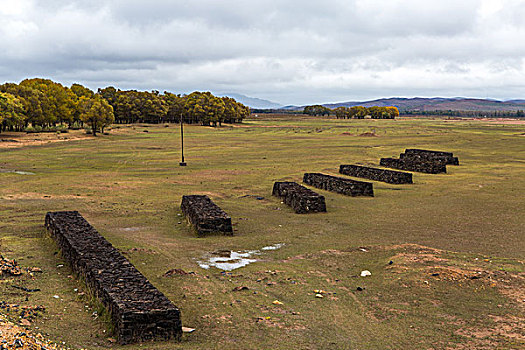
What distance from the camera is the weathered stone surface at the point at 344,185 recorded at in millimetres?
29984

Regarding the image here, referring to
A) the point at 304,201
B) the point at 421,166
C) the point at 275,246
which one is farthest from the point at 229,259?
the point at 421,166

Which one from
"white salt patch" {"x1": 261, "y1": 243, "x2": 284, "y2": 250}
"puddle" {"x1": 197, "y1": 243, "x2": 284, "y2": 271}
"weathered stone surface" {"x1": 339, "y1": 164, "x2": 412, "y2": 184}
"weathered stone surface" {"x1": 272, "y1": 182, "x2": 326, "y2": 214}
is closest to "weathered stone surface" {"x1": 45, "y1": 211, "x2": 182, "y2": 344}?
"puddle" {"x1": 197, "y1": 243, "x2": 284, "y2": 271}

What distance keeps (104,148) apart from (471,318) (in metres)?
61.7

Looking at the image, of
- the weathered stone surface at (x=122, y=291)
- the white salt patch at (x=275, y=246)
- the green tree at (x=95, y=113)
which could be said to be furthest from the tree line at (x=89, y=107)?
the weathered stone surface at (x=122, y=291)

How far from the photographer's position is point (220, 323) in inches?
445

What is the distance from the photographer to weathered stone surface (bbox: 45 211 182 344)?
9.97 m

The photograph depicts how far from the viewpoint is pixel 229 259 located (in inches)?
650

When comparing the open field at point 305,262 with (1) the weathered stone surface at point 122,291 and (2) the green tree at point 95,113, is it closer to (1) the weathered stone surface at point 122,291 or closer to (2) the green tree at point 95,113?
(1) the weathered stone surface at point 122,291

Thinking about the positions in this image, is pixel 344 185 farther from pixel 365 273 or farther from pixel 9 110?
pixel 9 110

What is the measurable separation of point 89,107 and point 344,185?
6890cm

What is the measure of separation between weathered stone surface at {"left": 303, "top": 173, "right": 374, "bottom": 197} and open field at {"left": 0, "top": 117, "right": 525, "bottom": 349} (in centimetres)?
76

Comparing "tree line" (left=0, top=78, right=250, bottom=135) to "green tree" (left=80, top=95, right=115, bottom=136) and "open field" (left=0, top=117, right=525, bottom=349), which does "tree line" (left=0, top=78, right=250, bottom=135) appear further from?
"open field" (left=0, top=117, right=525, bottom=349)

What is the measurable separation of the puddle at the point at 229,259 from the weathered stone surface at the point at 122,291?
3216mm

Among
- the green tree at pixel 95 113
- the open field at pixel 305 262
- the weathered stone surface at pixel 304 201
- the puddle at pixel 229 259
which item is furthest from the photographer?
the green tree at pixel 95 113
